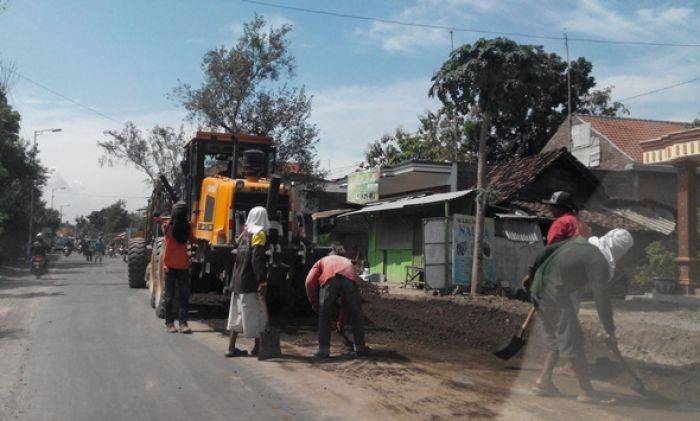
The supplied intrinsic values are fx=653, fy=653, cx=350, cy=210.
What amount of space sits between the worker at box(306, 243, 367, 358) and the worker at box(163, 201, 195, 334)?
8.63ft

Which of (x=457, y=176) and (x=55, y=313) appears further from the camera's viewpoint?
(x=457, y=176)

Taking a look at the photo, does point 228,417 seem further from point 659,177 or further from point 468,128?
point 468,128

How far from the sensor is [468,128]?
113ft

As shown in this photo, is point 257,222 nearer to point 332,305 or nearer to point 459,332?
point 332,305

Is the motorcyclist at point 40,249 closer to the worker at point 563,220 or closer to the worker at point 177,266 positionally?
the worker at point 177,266

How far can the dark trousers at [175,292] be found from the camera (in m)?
9.91

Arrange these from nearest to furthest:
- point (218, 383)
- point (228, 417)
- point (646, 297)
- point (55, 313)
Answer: point (228, 417) → point (218, 383) → point (55, 313) → point (646, 297)

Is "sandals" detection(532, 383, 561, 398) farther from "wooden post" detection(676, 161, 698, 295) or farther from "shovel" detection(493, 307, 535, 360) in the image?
"wooden post" detection(676, 161, 698, 295)

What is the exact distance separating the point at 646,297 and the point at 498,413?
11230 millimetres

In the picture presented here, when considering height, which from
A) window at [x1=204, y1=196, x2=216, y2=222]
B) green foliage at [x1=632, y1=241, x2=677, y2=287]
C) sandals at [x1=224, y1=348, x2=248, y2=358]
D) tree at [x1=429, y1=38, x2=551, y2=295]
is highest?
tree at [x1=429, y1=38, x2=551, y2=295]

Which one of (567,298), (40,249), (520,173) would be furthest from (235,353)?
(40,249)

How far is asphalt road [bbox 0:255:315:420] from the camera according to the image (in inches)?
223

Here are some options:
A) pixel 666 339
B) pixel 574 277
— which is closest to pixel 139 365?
pixel 574 277

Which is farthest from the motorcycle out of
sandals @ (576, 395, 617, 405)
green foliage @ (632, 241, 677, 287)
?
sandals @ (576, 395, 617, 405)
